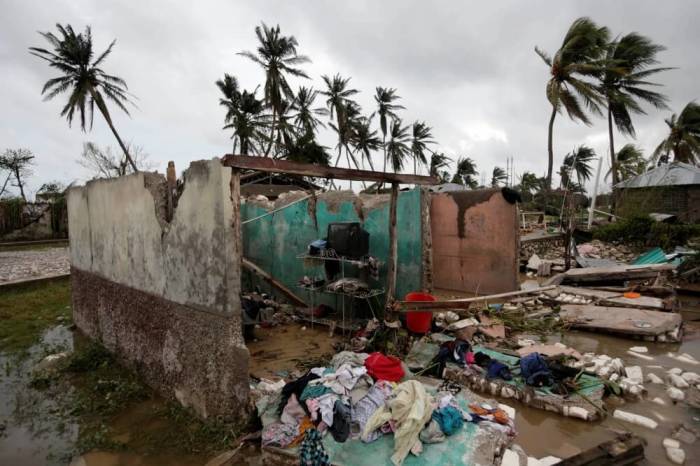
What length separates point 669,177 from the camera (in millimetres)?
16156

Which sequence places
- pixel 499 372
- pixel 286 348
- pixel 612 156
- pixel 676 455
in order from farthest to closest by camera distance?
pixel 612 156, pixel 286 348, pixel 499 372, pixel 676 455

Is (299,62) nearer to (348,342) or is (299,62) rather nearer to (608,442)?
(348,342)

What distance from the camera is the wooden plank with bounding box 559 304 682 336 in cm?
534

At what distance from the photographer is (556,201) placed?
2569 cm

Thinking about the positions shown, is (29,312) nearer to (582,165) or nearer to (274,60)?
(274,60)

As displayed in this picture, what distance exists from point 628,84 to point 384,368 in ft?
75.4

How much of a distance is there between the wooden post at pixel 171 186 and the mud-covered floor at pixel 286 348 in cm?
210

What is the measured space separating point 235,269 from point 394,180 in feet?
9.06

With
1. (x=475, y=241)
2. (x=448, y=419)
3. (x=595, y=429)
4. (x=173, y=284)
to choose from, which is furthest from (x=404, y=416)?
(x=475, y=241)

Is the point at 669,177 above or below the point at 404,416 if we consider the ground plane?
above

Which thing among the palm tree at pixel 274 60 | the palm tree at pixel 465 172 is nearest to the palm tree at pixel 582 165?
the palm tree at pixel 465 172

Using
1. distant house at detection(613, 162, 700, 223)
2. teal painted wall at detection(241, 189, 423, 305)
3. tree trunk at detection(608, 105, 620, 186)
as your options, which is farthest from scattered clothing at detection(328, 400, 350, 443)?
tree trunk at detection(608, 105, 620, 186)

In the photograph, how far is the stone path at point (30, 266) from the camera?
9.65 meters

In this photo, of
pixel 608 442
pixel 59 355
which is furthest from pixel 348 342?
pixel 59 355
